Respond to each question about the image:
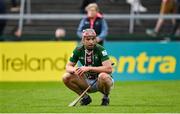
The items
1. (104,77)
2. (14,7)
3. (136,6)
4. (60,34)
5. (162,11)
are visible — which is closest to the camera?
(104,77)

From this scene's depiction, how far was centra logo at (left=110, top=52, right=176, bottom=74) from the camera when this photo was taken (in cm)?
2256

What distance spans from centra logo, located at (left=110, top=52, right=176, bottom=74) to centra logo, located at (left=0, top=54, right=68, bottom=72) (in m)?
1.60

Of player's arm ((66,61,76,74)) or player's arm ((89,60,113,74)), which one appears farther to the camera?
player's arm ((66,61,76,74))

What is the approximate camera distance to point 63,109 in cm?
1309

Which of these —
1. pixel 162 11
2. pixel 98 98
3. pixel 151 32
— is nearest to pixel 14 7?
pixel 151 32

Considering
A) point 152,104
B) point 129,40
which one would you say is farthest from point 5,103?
point 129,40

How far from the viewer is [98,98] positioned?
1588 centimetres

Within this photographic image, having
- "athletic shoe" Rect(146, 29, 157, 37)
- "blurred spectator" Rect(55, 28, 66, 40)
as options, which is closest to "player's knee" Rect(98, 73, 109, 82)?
"blurred spectator" Rect(55, 28, 66, 40)

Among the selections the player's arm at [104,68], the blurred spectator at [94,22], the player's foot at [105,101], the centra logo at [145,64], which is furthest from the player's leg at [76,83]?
the centra logo at [145,64]

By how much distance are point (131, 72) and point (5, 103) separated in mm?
8499

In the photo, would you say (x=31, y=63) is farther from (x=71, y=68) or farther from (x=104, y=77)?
(x=104, y=77)

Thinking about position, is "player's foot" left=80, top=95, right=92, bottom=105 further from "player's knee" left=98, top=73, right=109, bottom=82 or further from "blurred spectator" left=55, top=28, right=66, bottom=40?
"blurred spectator" left=55, top=28, right=66, bottom=40

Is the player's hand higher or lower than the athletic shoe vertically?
higher

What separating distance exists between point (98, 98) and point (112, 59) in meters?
6.79
